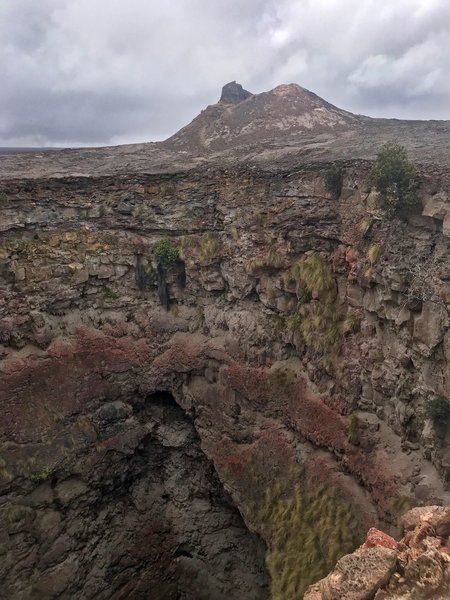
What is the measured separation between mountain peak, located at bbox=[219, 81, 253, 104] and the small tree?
1264 inches

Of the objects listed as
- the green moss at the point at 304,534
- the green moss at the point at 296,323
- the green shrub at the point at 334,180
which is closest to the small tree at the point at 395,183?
the green shrub at the point at 334,180

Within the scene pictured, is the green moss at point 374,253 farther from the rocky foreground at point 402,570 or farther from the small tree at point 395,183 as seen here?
the rocky foreground at point 402,570

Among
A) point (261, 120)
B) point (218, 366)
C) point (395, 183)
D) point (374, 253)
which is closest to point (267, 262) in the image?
point (218, 366)

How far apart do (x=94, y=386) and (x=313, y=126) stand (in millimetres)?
26348

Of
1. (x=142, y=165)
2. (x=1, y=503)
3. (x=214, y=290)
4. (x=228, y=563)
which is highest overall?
(x=142, y=165)

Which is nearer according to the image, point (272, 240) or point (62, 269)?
point (272, 240)

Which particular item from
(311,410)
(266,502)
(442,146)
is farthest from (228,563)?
(442,146)

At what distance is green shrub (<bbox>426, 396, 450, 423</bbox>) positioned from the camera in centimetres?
1538

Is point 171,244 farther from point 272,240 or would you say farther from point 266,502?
point 266,502

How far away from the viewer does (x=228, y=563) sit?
74.7ft

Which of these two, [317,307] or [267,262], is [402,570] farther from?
[267,262]

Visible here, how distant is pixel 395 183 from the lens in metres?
17.5

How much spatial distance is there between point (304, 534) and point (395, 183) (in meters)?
13.8

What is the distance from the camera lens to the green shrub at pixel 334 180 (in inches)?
829
